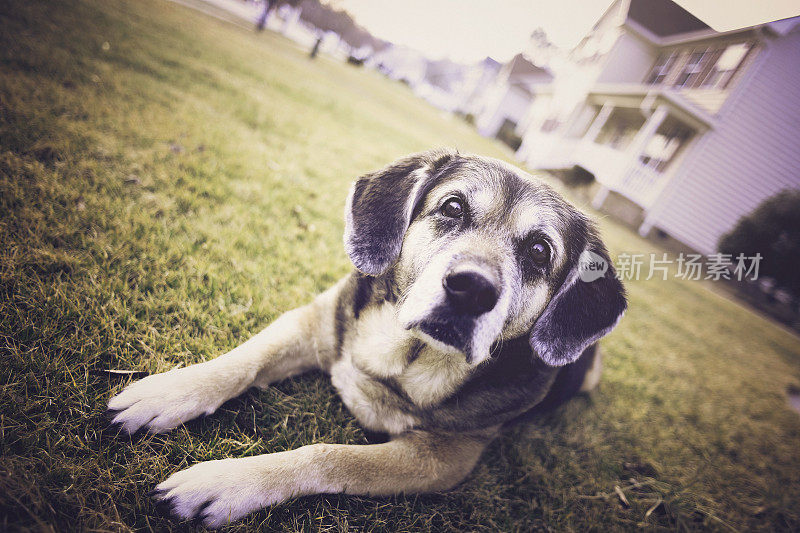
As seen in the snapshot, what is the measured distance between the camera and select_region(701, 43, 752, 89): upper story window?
31.5 ft

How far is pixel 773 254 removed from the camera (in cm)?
1146

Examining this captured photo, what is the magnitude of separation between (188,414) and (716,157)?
65.8 feet

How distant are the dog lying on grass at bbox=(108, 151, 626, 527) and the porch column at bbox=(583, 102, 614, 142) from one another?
21265mm

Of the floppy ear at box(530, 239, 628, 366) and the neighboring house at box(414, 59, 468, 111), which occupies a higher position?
the neighboring house at box(414, 59, 468, 111)

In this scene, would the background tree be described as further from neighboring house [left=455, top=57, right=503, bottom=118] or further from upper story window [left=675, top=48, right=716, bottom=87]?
neighboring house [left=455, top=57, right=503, bottom=118]

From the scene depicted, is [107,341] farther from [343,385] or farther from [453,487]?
[453,487]

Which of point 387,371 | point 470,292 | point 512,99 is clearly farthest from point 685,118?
point 512,99

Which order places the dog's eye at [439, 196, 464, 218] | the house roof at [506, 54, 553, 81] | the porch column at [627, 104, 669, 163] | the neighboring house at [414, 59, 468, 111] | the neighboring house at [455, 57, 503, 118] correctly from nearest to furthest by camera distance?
the dog's eye at [439, 196, 464, 218] < the porch column at [627, 104, 669, 163] < the house roof at [506, 54, 553, 81] < the neighboring house at [455, 57, 503, 118] < the neighboring house at [414, 59, 468, 111]

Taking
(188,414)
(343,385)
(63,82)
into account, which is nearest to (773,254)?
(343,385)

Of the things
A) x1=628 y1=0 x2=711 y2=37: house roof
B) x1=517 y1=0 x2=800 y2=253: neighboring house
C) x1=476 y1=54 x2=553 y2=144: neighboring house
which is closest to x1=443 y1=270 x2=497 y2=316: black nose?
x1=517 y1=0 x2=800 y2=253: neighboring house

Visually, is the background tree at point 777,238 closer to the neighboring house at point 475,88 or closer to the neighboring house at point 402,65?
the neighboring house at point 475,88

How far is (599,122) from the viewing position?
19453 mm

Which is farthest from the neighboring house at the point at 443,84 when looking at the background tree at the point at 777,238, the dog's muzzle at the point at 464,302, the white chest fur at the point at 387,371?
the dog's muzzle at the point at 464,302

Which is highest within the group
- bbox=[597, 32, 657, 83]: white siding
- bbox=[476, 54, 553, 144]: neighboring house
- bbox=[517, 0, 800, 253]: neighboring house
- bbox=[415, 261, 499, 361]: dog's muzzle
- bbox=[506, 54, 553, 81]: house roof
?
bbox=[506, 54, 553, 81]: house roof
